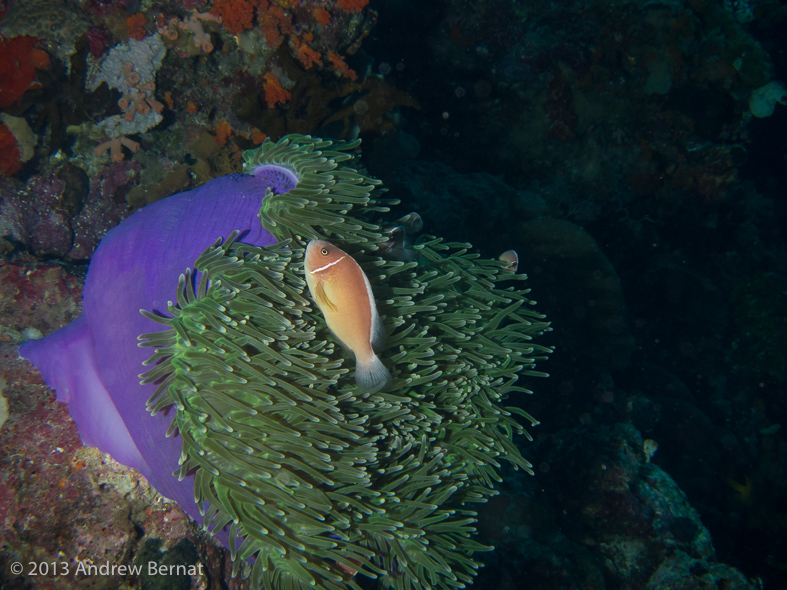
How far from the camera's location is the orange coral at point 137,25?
4535mm

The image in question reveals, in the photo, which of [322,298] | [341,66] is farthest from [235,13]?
[322,298]

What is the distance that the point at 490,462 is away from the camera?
3.18m

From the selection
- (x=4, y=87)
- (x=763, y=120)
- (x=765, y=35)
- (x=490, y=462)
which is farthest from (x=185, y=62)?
(x=765, y=35)

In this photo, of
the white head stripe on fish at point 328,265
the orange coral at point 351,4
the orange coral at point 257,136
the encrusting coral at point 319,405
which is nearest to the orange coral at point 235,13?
the orange coral at point 351,4

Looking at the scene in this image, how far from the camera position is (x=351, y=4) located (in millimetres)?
4355

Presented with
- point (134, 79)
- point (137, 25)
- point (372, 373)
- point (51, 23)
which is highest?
point (137, 25)

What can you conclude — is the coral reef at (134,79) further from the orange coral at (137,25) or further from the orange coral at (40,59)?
the orange coral at (40,59)

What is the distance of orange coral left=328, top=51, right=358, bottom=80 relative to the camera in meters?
4.58

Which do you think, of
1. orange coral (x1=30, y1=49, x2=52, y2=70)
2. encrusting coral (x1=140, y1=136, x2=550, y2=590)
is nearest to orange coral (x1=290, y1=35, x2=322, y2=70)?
encrusting coral (x1=140, y1=136, x2=550, y2=590)

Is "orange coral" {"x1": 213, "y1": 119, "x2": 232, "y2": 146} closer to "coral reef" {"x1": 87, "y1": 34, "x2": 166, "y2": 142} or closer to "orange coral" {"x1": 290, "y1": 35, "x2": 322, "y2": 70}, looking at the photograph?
"coral reef" {"x1": 87, "y1": 34, "x2": 166, "y2": 142}

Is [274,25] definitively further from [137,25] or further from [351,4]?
[137,25]

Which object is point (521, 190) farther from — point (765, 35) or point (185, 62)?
point (765, 35)

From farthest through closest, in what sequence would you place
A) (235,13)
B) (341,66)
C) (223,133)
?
(341,66), (223,133), (235,13)

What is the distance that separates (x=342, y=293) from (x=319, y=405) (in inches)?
29.7
